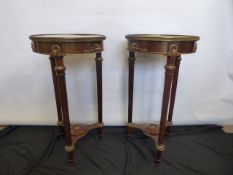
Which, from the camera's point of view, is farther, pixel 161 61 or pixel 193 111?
pixel 193 111

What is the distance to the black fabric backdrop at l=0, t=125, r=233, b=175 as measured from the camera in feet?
4.05

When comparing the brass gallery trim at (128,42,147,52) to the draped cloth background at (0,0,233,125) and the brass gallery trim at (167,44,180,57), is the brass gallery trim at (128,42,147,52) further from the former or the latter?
the draped cloth background at (0,0,233,125)

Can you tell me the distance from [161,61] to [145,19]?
34cm

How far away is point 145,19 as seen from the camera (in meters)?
1.43

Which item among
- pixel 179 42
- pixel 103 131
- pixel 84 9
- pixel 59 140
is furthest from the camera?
pixel 103 131

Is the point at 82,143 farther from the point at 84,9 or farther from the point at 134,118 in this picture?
the point at 84,9

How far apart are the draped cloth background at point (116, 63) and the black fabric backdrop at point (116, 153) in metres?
0.14

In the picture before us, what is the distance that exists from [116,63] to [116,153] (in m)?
0.66

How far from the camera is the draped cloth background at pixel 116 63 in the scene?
142cm

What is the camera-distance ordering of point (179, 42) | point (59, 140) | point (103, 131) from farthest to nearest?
point (103, 131) → point (59, 140) → point (179, 42)

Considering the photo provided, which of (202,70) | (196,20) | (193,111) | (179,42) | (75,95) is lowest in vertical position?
(193,111)

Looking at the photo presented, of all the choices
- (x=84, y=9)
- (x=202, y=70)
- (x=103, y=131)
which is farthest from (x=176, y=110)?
(x=84, y=9)

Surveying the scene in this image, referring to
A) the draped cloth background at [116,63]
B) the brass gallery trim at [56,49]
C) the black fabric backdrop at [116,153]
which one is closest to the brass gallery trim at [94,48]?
the brass gallery trim at [56,49]

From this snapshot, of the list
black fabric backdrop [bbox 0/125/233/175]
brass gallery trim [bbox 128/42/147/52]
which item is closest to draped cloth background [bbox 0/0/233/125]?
black fabric backdrop [bbox 0/125/233/175]
